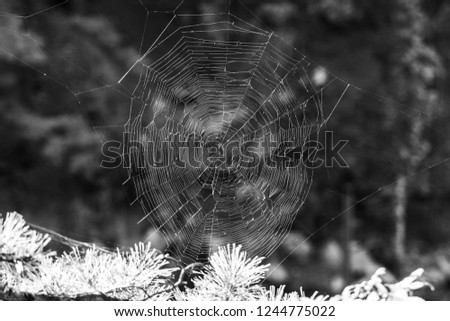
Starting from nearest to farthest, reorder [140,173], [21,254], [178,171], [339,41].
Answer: [21,254] → [140,173] → [178,171] → [339,41]

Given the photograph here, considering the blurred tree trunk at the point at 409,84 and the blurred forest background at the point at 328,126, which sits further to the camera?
the blurred tree trunk at the point at 409,84

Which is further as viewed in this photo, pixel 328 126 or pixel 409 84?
pixel 409 84

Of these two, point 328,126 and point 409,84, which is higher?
point 409,84

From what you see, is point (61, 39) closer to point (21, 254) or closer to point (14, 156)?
point (14, 156)

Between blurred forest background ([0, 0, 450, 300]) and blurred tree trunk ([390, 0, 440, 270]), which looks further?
blurred tree trunk ([390, 0, 440, 270])

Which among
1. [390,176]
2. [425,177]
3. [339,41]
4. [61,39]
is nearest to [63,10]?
[61,39]
